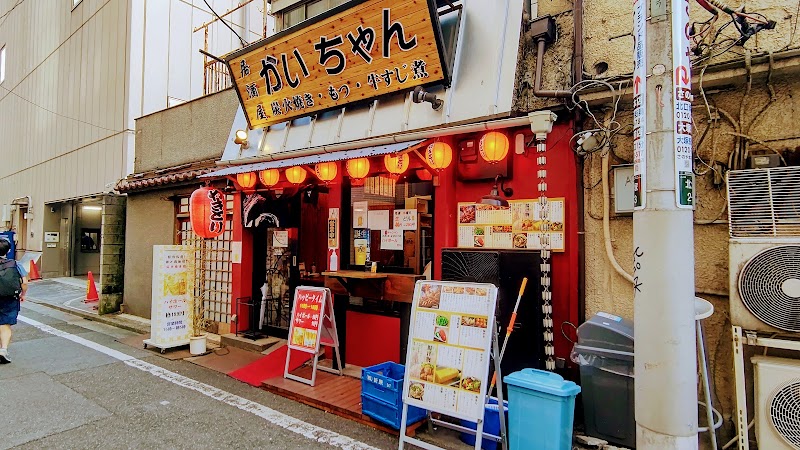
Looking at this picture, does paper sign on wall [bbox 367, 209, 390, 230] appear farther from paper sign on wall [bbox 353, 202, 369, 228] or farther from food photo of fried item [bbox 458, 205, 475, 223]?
food photo of fried item [bbox 458, 205, 475, 223]

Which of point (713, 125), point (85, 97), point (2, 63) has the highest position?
point (2, 63)

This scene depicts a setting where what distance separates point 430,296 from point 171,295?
6.60 metres

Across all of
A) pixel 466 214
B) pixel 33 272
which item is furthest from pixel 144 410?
pixel 33 272

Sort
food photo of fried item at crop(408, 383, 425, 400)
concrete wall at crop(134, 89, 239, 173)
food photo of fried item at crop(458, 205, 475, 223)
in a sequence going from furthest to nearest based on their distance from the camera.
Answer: concrete wall at crop(134, 89, 239, 173), food photo of fried item at crop(458, 205, 475, 223), food photo of fried item at crop(408, 383, 425, 400)

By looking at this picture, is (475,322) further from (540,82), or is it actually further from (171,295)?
(171,295)

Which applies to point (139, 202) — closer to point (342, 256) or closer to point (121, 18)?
point (121, 18)

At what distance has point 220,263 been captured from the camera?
1063 cm

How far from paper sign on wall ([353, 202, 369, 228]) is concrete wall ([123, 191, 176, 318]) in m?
6.49

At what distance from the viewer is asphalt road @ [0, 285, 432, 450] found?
5098mm

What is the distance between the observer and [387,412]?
5375mm

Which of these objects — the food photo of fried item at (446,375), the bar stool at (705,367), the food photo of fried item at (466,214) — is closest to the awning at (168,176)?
the food photo of fried item at (466,214)

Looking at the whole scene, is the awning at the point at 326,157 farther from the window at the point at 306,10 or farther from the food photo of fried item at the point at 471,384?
the window at the point at 306,10

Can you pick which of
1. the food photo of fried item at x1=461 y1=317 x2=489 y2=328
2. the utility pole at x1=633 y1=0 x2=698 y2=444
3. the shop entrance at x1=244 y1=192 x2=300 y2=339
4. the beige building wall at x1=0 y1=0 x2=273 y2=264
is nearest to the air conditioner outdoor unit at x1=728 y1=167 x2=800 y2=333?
the utility pole at x1=633 y1=0 x2=698 y2=444

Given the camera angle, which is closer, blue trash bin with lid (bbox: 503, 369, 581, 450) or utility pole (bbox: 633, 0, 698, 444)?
utility pole (bbox: 633, 0, 698, 444)
